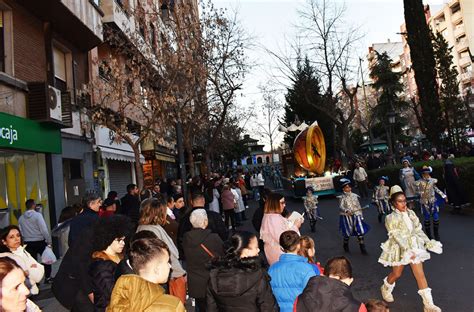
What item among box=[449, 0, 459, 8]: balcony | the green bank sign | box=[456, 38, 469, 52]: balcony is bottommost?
the green bank sign

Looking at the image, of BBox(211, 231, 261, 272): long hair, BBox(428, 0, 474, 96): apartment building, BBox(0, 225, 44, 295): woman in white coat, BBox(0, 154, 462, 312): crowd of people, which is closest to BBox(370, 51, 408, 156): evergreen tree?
BBox(428, 0, 474, 96): apartment building

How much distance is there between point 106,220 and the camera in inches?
155

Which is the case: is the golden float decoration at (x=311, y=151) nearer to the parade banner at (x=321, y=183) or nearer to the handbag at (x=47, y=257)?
the parade banner at (x=321, y=183)

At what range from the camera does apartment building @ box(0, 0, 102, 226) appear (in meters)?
10.5

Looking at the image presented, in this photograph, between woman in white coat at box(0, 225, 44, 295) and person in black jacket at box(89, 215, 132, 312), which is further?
woman in white coat at box(0, 225, 44, 295)

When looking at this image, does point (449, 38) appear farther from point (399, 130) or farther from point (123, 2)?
point (123, 2)

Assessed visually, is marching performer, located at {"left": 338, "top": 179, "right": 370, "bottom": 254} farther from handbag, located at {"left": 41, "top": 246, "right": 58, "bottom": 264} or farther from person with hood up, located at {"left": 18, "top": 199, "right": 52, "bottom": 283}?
person with hood up, located at {"left": 18, "top": 199, "right": 52, "bottom": 283}

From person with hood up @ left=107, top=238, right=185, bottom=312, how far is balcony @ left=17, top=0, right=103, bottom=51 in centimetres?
1067

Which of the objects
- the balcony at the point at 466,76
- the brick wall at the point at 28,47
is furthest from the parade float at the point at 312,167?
the balcony at the point at 466,76

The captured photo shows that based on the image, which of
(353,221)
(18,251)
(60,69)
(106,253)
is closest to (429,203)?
(353,221)

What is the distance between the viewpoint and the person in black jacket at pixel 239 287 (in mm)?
3494

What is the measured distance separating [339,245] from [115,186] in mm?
11791

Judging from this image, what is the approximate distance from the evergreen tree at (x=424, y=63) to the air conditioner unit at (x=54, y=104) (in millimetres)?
17153

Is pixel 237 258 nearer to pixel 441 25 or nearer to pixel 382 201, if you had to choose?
pixel 382 201
